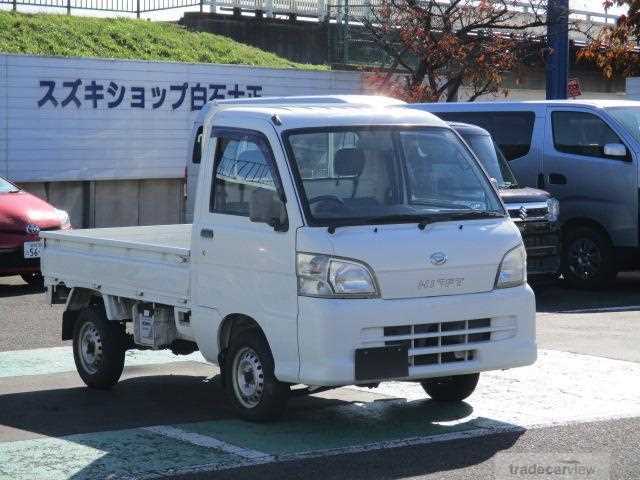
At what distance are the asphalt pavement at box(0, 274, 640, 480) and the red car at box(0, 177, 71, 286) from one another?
13.5 ft

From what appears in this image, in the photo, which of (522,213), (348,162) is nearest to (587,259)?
(522,213)

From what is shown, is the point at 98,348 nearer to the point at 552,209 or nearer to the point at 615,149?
the point at 552,209

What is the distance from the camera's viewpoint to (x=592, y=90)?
136ft

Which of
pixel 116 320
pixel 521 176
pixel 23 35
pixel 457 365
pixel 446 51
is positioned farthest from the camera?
pixel 23 35

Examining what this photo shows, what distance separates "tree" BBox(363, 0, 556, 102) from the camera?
24.6 m

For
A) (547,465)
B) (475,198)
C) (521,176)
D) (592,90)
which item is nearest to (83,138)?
(521,176)

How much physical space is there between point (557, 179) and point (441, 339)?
8852 mm

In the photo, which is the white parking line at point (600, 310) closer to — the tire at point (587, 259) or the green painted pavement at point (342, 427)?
the tire at point (587, 259)

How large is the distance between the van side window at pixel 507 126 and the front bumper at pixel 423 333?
28.0ft

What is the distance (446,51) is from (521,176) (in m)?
7.90

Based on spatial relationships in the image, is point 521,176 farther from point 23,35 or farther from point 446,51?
point 23,35

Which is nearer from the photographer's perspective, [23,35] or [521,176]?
[521,176]

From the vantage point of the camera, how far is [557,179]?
1655 cm

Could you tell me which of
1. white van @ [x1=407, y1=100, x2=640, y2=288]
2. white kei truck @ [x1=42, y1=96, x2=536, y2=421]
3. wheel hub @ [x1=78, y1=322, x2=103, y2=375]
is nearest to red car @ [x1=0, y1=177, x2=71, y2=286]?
white van @ [x1=407, y1=100, x2=640, y2=288]
